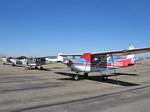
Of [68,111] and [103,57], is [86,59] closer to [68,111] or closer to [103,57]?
[103,57]

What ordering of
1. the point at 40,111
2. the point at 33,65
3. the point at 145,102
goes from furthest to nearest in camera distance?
1. the point at 33,65
2. the point at 145,102
3. the point at 40,111

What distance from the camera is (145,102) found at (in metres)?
8.95

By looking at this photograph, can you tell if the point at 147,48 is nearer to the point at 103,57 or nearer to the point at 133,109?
the point at 103,57

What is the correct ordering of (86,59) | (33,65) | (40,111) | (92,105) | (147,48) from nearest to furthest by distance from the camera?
(40,111) < (92,105) < (147,48) < (86,59) < (33,65)

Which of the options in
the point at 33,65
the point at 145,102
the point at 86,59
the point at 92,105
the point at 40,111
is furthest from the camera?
the point at 33,65

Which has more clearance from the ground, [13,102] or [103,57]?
[103,57]

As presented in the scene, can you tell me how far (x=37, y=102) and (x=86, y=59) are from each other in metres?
9.67

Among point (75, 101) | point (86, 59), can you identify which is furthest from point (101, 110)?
point (86, 59)

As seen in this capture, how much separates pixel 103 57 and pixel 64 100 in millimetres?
10201

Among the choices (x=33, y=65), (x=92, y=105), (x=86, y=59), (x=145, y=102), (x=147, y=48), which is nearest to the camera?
(x=92, y=105)

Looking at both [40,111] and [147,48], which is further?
[147,48]

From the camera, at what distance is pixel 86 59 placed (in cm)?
1792

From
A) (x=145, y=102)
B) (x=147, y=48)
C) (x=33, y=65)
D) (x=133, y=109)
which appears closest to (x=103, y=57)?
(x=147, y=48)

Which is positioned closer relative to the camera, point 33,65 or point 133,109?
point 133,109
